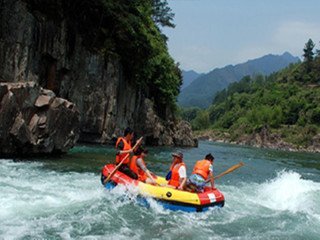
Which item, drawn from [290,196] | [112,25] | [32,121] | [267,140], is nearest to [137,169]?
[290,196]

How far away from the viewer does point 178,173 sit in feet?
29.8

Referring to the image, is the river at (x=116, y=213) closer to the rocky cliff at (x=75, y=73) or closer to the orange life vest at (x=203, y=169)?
the orange life vest at (x=203, y=169)

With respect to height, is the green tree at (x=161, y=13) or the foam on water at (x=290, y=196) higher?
the green tree at (x=161, y=13)

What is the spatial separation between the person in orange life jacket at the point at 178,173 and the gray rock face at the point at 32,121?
7701mm

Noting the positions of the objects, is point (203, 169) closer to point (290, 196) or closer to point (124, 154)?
point (124, 154)

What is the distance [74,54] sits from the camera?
2278cm

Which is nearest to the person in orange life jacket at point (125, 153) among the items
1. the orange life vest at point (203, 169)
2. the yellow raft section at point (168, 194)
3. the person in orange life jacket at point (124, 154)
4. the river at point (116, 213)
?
the person in orange life jacket at point (124, 154)

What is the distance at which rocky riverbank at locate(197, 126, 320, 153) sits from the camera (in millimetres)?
63969

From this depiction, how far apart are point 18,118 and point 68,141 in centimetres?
351

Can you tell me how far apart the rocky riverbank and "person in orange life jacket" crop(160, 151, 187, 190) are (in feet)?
206

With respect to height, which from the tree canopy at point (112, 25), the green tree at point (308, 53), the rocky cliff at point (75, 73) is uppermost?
the green tree at point (308, 53)

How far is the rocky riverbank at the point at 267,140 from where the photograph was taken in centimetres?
6397

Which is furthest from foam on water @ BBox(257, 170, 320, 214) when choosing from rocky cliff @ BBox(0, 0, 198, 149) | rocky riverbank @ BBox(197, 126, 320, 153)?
rocky riverbank @ BBox(197, 126, 320, 153)

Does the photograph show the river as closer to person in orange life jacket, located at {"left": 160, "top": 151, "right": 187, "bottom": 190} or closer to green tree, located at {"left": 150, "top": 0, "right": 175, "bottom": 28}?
person in orange life jacket, located at {"left": 160, "top": 151, "right": 187, "bottom": 190}
